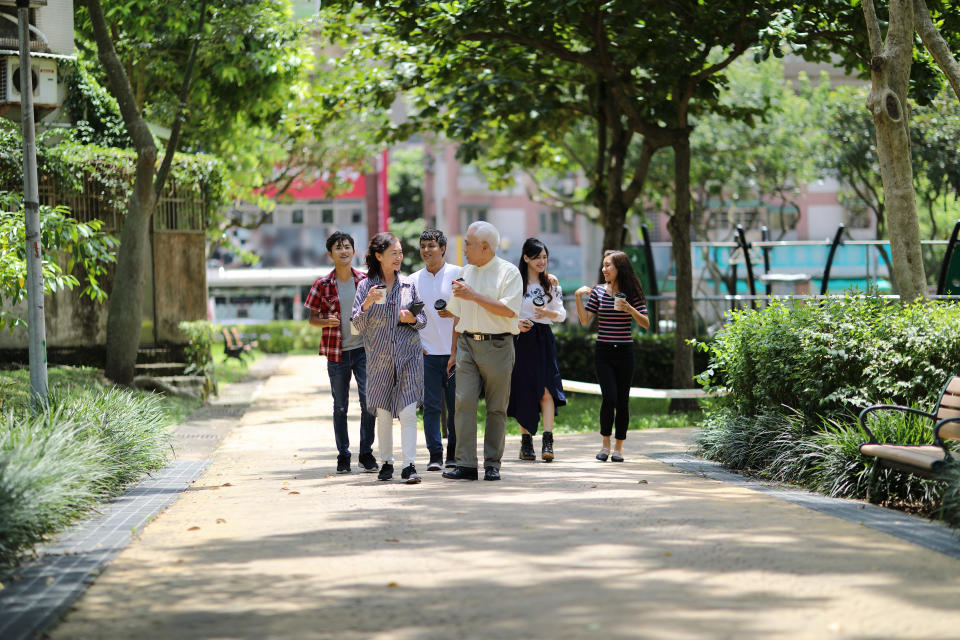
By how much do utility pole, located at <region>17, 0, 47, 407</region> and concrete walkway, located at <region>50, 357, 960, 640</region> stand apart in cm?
203

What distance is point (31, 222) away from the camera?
9789 millimetres

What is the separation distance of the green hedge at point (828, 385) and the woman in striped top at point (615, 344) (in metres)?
0.72

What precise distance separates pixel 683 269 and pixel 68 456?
10408 millimetres

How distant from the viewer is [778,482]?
8961 mm

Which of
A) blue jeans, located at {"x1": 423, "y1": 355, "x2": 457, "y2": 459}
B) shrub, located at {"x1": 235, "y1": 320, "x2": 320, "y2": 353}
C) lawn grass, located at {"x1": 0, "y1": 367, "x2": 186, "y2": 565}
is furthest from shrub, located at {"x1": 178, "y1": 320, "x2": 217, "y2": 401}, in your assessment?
shrub, located at {"x1": 235, "y1": 320, "x2": 320, "y2": 353}

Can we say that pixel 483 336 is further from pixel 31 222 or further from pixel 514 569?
pixel 31 222

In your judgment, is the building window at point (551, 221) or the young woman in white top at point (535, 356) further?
the building window at point (551, 221)

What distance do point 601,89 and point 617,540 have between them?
12255 mm

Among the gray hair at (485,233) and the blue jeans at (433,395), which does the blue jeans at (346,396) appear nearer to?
the blue jeans at (433,395)

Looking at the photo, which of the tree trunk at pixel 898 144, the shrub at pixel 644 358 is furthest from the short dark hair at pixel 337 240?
the shrub at pixel 644 358

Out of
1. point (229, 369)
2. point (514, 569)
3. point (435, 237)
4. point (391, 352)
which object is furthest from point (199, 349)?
point (514, 569)

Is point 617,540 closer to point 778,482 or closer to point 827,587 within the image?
point 827,587

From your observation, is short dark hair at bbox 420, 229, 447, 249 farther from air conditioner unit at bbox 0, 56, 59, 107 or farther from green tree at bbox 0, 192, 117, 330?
green tree at bbox 0, 192, 117, 330

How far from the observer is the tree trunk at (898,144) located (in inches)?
403
